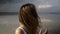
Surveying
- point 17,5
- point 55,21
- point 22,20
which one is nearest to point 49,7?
point 55,21

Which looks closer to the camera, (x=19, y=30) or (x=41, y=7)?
(x=19, y=30)

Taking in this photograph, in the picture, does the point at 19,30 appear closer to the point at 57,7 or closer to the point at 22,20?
the point at 22,20

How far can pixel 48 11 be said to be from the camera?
1235 mm

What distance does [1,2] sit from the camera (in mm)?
1257

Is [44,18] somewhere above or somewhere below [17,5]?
below

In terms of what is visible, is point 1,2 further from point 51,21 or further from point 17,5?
point 51,21

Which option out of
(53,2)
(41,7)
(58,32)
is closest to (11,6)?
(41,7)

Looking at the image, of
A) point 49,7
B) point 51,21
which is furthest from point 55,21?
point 49,7

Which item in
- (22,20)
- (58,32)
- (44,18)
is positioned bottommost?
(58,32)

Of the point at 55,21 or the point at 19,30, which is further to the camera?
the point at 55,21

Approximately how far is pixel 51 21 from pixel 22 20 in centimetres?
41

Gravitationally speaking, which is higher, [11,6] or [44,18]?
[11,6]

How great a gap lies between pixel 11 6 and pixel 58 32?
47 centimetres

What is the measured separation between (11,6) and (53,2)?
368 mm
